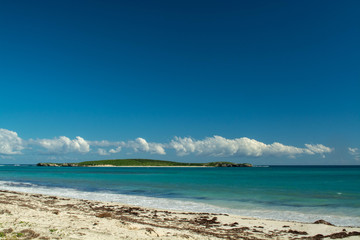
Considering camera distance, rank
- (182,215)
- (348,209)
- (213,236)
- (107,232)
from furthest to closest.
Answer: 1. (348,209)
2. (182,215)
3. (213,236)
4. (107,232)

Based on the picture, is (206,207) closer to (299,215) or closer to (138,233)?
(299,215)

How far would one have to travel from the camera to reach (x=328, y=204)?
25.0 m

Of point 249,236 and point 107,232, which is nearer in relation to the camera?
point 107,232

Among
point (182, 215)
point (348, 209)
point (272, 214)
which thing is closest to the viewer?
point (182, 215)

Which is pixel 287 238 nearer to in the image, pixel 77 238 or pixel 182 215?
pixel 182 215

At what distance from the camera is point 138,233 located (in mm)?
12000

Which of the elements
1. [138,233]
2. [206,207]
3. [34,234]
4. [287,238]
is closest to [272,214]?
[206,207]

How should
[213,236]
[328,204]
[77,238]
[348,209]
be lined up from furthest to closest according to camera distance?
[328,204], [348,209], [213,236], [77,238]

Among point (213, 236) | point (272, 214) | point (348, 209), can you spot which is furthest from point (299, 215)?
point (213, 236)

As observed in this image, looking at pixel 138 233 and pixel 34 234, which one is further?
pixel 138 233

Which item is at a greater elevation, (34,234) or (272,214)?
(34,234)

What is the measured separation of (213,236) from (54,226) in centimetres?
744

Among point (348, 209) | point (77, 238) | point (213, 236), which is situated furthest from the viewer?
point (348, 209)

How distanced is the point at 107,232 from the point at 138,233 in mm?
1352
